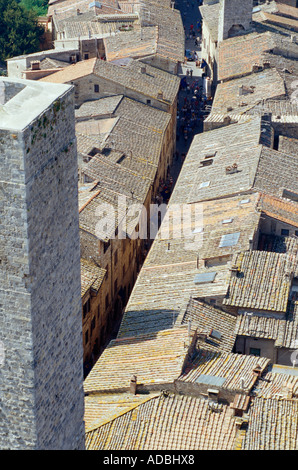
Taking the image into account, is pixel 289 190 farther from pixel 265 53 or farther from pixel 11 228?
pixel 11 228

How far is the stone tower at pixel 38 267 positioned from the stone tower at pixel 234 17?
5566 cm

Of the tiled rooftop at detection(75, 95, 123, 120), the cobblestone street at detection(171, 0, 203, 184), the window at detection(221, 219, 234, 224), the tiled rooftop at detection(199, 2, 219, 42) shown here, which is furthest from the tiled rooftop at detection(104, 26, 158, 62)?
the window at detection(221, 219, 234, 224)

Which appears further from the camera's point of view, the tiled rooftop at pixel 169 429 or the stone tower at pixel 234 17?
the stone tower at pixel 234 17

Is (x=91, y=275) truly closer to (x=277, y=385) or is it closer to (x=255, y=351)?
(x=255, y=351)

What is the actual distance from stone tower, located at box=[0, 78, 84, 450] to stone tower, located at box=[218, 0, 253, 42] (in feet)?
183

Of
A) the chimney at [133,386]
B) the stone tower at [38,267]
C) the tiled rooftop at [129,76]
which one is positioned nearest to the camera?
the stone tower at [38,267]

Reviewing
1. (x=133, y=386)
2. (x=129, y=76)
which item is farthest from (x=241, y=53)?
(x=133, y=386)

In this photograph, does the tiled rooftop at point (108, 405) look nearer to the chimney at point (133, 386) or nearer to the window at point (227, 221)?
the chimney at point (133, 386)

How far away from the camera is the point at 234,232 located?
43.5 m

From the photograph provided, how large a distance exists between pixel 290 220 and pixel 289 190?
12.5 ft

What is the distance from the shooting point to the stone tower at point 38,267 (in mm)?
18891

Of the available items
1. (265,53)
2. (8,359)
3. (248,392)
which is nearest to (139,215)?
(248,392)

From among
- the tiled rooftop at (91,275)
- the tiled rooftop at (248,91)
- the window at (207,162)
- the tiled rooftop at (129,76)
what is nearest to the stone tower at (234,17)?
the tiled rooftop at (248,91)

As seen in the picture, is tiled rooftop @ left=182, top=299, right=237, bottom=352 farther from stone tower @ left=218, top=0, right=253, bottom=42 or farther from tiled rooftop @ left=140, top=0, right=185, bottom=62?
stone tower @ left=218, top=0, right=253, bottom=42
